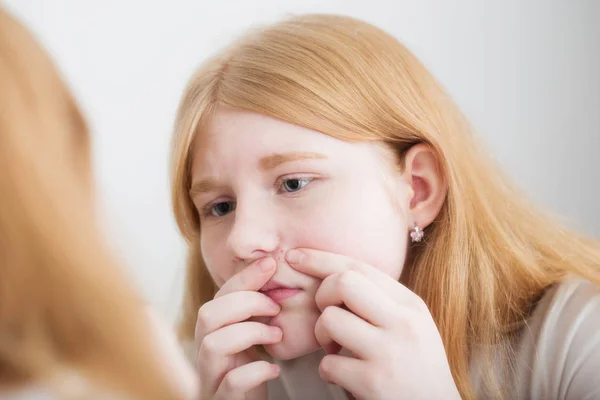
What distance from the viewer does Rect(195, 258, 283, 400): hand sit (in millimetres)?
776

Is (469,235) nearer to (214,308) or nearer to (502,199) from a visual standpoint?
(502,199)

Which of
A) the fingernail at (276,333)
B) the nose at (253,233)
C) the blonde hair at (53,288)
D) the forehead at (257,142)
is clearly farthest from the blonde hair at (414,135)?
the blonde hair at (53,288)

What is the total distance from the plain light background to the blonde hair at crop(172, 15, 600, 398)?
273mm

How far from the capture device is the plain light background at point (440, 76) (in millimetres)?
1220

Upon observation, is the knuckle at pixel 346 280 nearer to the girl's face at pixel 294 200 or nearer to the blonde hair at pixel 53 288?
the girl's face at pixel 294 200

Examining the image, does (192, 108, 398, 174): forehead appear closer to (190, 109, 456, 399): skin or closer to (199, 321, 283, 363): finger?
(190, 109, 456, 399): skin

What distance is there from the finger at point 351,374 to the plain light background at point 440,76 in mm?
522

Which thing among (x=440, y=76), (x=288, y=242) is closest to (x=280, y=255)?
(x=288, y=242)

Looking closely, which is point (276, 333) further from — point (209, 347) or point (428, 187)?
point (428, 187)

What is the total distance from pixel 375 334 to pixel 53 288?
0.41m

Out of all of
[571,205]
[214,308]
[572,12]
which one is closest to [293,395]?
[214,308]

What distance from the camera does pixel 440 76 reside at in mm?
1284

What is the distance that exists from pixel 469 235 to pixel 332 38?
345 millimetres

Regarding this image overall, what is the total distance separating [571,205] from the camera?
4.12 ft
